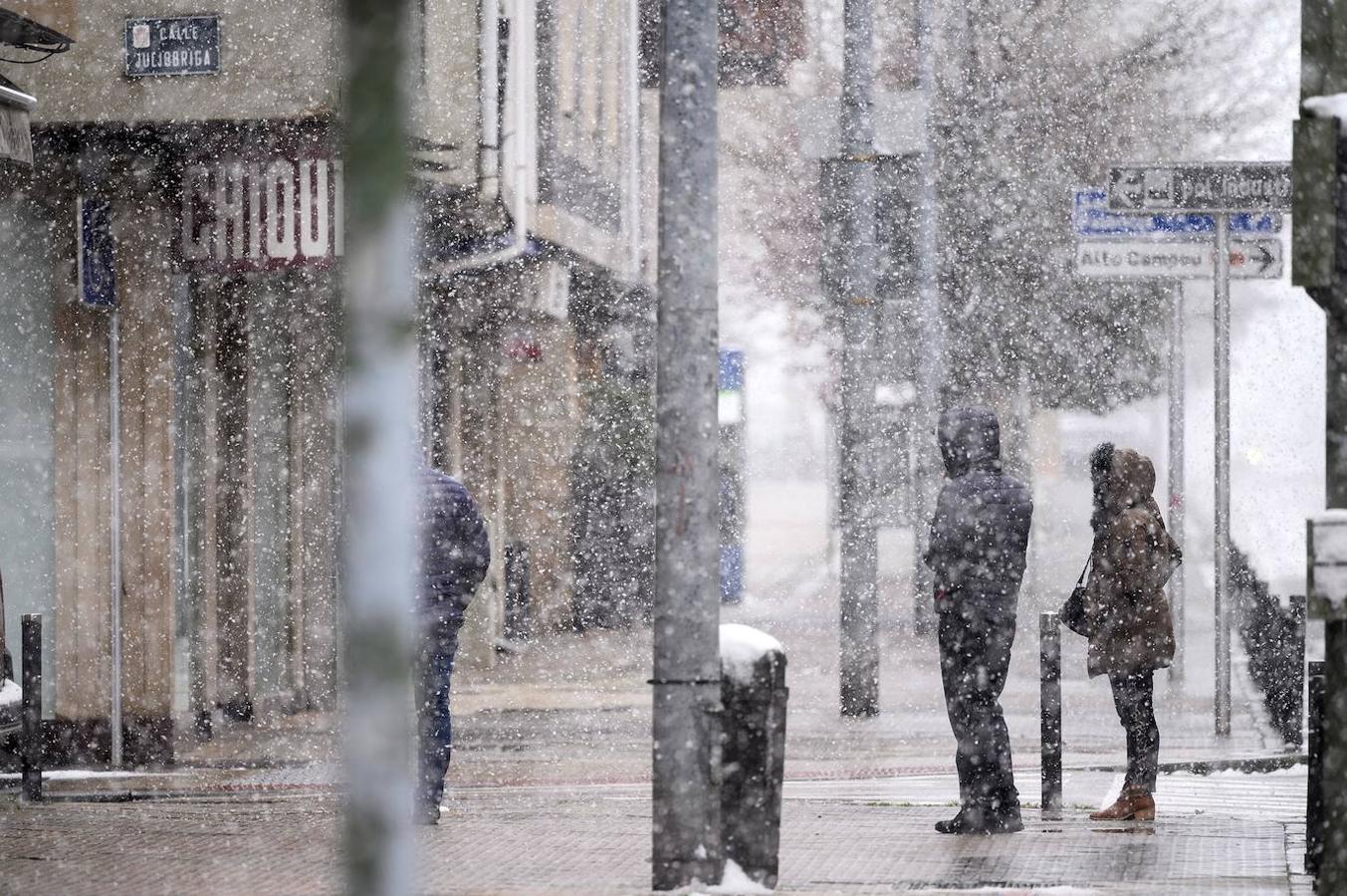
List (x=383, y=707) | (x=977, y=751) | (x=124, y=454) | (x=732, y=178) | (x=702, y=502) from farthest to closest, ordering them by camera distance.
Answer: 1. (x=732, y=178)
2. (x=124, y=454)
3. (x=977, y=751)
4. (x=702, y=502)
5. (x=383, y=707)

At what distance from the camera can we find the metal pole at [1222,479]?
13141 millimetres

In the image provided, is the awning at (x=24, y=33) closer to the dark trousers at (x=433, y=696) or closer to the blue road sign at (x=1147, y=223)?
the dark trousers at (x=433, y=696)

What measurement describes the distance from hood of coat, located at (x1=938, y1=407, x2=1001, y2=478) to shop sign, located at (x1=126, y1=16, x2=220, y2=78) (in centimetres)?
555

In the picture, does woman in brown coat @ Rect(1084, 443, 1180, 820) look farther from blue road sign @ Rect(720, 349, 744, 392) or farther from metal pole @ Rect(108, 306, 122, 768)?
blue road sign @ Rect(720, 349, 744, 392)

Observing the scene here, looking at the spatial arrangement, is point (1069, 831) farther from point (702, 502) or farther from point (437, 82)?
point (437, 82)

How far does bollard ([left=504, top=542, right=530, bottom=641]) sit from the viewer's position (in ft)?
75.0

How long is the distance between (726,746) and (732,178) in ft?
87.5

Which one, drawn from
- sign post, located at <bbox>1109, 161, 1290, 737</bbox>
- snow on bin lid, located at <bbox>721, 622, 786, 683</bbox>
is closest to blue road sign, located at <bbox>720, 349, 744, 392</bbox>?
sign post, located at <bbox>1109, 161, 1290, 737</bbox>

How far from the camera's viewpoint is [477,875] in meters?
7.82

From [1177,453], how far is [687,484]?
10412 millimetres

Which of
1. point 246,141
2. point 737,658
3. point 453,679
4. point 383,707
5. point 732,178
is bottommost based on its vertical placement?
point 453,679

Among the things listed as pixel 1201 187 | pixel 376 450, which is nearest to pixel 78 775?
pixel 1201 187

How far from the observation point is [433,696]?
31.6ft

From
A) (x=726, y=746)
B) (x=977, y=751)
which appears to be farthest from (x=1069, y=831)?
(x=726, y=746)
